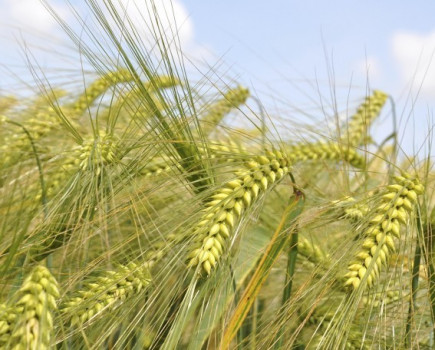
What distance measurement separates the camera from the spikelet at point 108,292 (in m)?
0.76

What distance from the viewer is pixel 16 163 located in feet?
4.32

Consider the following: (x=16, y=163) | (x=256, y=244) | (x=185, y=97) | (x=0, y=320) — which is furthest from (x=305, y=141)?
(x=0, y=320)

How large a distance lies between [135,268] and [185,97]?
232 millimetres

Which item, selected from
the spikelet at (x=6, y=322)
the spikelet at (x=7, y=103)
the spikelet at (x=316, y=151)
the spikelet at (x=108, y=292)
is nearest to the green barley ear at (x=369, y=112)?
the spikelet at (x=316, y=151)

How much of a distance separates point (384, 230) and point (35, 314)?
0.39 metres

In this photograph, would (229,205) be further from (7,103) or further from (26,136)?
(7,103)

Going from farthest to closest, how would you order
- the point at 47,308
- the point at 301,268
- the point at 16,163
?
the point at 16,163 → the point at 301,268 → the point at 47,308

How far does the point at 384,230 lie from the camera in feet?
2.52

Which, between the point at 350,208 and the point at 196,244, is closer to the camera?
the point at 196,244

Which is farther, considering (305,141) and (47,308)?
(305,141)

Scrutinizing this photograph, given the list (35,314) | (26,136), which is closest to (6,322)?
(35,314)

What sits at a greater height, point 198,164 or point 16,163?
point 198,164

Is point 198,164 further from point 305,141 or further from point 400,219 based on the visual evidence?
point 305,141

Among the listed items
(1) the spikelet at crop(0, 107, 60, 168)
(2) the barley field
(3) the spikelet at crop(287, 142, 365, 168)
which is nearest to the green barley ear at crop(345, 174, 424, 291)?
(2) the barley field
